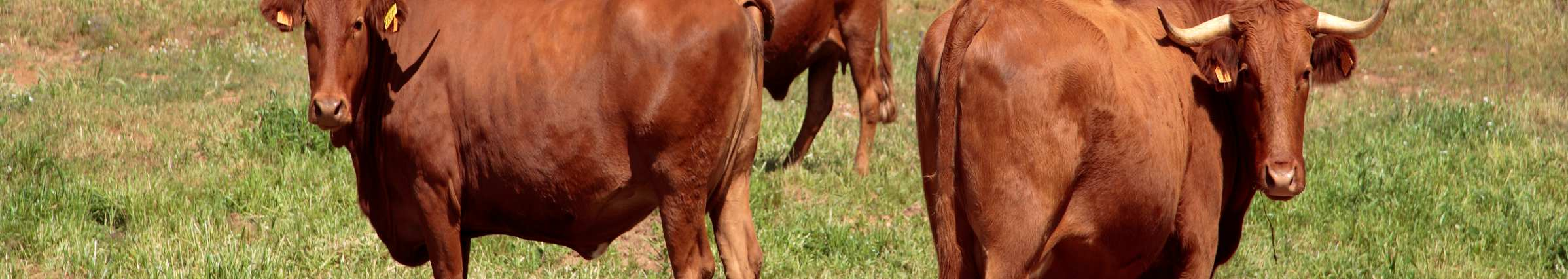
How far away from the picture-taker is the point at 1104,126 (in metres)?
3.90

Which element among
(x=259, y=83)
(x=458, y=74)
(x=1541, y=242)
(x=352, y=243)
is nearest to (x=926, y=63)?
(x=458, y=74)

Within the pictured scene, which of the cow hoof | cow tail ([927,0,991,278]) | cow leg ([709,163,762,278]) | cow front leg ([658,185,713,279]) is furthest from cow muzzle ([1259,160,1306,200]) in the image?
the cow hoof

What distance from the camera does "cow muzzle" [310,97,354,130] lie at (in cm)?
456

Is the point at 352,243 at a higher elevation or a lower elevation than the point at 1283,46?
lower

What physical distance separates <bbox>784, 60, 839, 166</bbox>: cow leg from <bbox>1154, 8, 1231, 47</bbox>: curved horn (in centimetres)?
479

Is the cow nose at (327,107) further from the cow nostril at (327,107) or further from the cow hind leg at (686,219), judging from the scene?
the cow hind leg at (686,219)

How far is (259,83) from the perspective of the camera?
11.1 metres

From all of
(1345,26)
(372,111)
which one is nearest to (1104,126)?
(1345,26)

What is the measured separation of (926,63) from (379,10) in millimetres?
1824

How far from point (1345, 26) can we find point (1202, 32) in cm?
53

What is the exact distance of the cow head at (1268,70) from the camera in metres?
4.15

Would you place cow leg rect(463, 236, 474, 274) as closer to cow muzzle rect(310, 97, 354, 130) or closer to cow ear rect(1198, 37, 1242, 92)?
cow muzzle rect(310, 97, 354, 130)

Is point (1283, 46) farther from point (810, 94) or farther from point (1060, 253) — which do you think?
point (810, 94)

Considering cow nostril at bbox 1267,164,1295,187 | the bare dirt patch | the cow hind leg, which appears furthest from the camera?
the bare dirt patch
